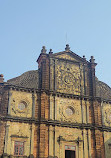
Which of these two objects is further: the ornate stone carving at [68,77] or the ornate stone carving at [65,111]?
the ornate stone carving at [68,77]

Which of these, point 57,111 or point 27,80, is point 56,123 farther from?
point 27,80

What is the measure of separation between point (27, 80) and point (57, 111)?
395 cm

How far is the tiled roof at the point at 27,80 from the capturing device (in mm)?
25800

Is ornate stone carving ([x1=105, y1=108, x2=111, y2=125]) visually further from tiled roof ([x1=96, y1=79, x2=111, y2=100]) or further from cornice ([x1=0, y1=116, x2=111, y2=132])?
tiled roof ([x1=96, y1=79, x2=111, y2=100])

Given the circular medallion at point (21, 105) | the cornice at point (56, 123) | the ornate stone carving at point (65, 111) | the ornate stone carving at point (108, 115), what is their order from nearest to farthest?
the cornice at point (56, 123)
the circular medallion at point (21, 105)
the ornate stone carving at point (65, 111)
the ornate stone carving at point (108, 115)

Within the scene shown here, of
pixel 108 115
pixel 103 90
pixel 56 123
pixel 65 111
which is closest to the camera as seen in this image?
pixel 56 123

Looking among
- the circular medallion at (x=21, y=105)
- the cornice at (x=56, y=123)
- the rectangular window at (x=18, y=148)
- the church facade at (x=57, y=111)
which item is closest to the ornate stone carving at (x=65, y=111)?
the church facade at (x=57, y=111)

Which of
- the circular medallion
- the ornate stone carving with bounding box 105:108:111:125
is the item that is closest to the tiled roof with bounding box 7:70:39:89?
the circular medallion

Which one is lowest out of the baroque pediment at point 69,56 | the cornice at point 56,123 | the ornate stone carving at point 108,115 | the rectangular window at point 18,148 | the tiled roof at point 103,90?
the rectangular window at point 18,148

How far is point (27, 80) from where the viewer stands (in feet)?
86.6

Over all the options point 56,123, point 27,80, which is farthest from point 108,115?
point 27,80

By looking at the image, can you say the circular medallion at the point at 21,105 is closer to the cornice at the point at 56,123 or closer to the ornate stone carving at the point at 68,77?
the cornice at the point at 56,123

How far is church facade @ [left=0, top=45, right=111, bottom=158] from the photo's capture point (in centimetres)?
2366

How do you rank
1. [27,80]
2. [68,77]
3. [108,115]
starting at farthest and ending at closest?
[68,77] < [108,115] < [27,80]
